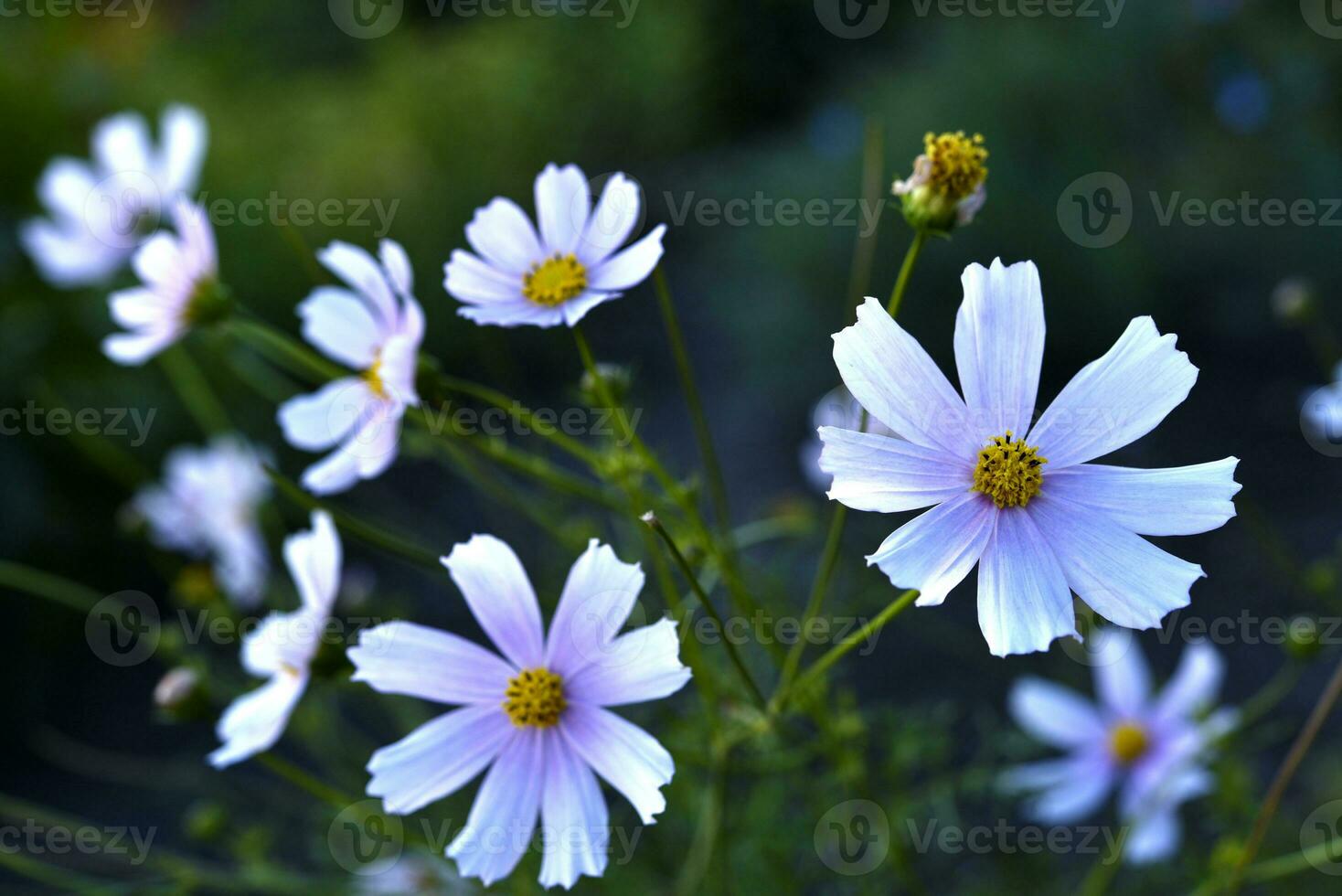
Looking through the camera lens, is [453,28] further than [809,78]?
Yes

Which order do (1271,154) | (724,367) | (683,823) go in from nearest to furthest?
(683,823) < (1271,154) < (724,367)

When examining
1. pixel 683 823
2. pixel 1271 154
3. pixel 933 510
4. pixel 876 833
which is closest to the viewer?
pixel 933 510

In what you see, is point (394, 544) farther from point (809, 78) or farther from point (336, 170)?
point (809, 78)

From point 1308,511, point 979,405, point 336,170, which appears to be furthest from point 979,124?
point 979,405

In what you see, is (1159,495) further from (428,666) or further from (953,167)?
(428,666)

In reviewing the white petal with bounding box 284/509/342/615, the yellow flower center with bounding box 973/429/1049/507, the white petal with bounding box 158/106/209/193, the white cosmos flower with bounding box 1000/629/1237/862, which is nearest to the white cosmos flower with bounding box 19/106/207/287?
the white petal with bounding box 158/106/209/193

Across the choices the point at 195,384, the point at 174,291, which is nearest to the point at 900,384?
the point at 174,291

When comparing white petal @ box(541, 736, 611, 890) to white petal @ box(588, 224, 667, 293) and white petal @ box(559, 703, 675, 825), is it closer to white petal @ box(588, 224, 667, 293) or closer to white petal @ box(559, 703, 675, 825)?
white petal @ box(559, 703, 675, 825)
